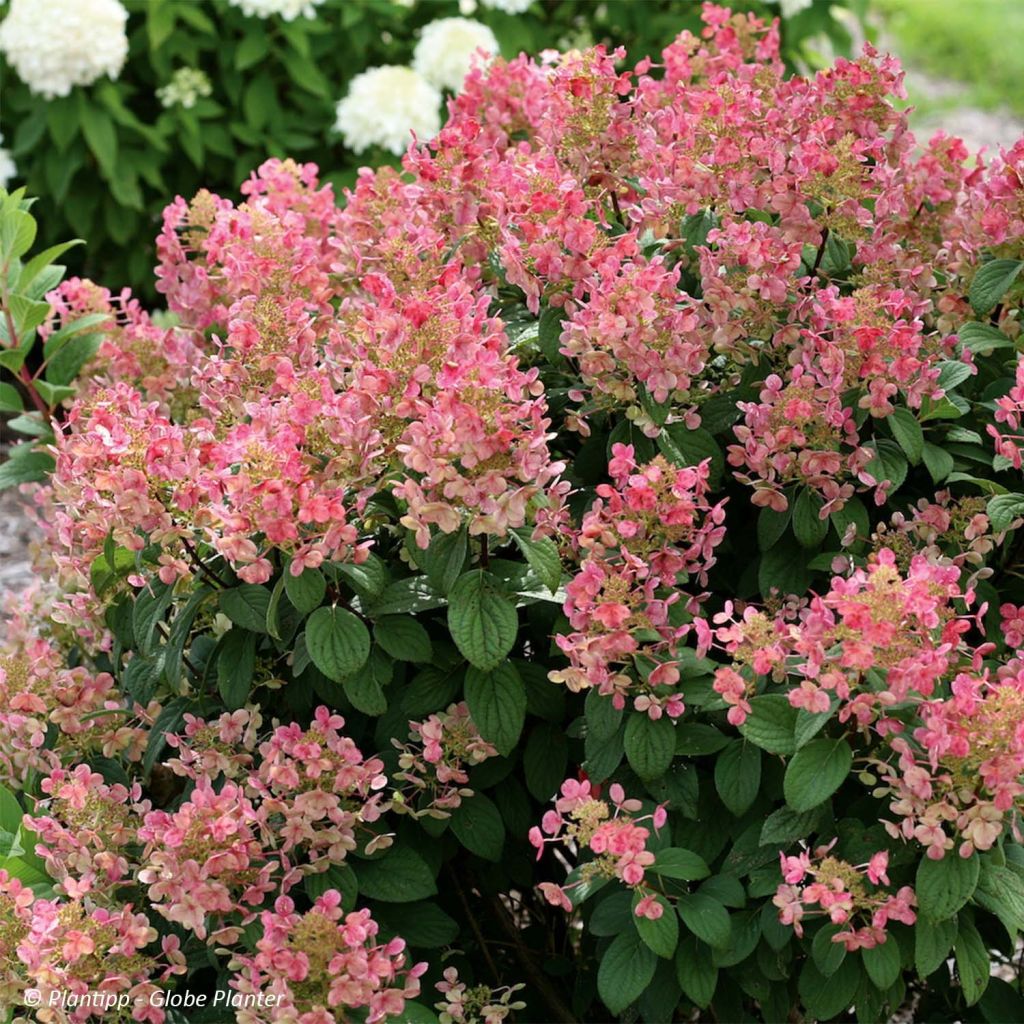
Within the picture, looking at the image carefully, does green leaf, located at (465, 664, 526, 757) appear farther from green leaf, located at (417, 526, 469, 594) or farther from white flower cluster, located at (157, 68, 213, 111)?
white flower cluster, located at (157, 68, 213, 111)

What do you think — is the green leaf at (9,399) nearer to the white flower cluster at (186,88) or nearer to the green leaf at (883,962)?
the green leaf at (883,962)

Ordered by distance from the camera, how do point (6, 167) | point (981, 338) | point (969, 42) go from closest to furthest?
point (981, 338) < point (6, 167) < point (969, 42)

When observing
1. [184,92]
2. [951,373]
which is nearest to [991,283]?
[951,373]

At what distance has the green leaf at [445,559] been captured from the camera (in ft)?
5.05

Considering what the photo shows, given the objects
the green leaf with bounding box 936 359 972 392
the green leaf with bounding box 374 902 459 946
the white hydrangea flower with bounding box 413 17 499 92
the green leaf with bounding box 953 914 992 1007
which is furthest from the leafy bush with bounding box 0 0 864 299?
the green leaf with bounding box 953 914 992 1007

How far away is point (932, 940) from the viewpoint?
150cm

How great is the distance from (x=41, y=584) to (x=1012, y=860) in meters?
1.64

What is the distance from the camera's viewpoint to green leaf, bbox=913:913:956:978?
1.48m

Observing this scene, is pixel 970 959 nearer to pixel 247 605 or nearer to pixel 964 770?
pixel 964 770

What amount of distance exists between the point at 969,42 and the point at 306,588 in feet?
29.9

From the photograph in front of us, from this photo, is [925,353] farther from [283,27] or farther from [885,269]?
[283,27]

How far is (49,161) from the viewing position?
4.52m

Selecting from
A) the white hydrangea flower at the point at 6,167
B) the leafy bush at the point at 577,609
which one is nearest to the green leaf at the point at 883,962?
the leafy bush at the point at 577,609

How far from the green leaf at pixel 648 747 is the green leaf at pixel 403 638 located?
9.7 inches
